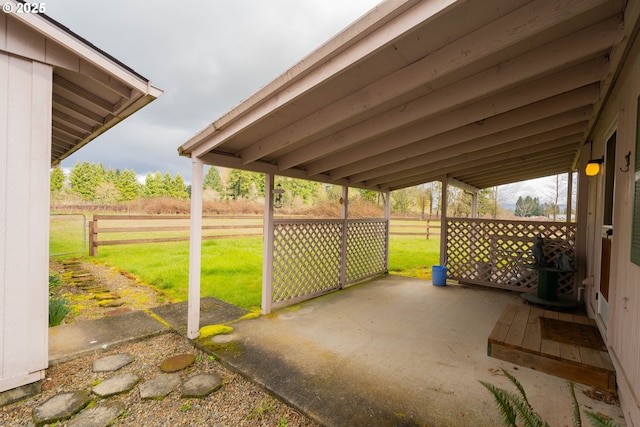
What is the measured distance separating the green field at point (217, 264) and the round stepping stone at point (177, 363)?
5.04 feet

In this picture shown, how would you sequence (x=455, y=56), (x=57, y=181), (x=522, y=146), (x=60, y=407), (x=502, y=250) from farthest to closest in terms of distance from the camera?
(x=57, y=181) < (x=502, y=250) < (x=522, y=146) < (x=60, y=407) < (x=455, y=56)

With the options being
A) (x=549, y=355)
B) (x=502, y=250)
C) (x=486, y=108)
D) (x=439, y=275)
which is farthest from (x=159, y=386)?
(x=502, y=250)

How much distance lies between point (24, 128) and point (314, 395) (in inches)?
122

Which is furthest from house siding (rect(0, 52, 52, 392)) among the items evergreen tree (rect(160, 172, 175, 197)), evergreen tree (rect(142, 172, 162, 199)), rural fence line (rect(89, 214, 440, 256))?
evergreen tree (rect(142, 172, 162, 199))

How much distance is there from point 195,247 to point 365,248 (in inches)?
151

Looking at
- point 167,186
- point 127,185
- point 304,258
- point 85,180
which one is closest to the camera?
point 304,258

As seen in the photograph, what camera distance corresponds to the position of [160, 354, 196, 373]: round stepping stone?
8.71 ft

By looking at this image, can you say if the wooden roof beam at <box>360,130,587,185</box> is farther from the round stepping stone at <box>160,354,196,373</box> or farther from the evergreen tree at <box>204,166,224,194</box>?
the evergreen tree at <box>204,166,224,194</box>

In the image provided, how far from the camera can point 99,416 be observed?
6.75 ft

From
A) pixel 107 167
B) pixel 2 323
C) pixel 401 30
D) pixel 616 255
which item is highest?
pixel 107 167

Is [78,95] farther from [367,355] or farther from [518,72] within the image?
[518,72]

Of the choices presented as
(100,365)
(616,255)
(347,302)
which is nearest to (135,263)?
(100,365)

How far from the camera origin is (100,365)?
8.79 feet

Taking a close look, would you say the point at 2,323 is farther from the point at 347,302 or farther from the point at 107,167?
the point at 107,167
